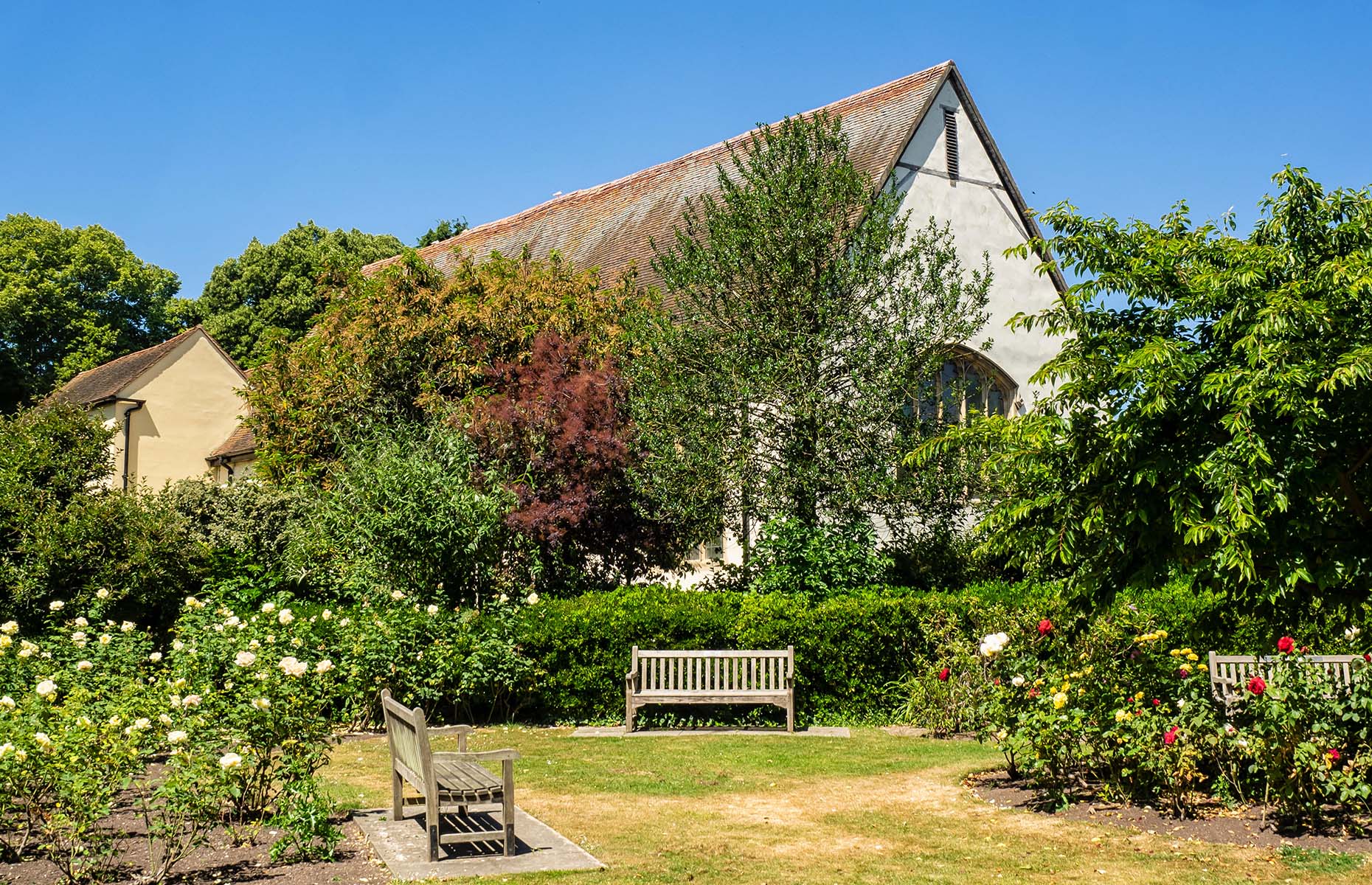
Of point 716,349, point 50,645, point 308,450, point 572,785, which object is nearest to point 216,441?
point 308,450

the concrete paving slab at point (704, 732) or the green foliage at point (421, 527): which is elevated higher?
the green foliage at point (421, 527)

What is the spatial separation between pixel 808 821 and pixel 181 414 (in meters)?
32.5

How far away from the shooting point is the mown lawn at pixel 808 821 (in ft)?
24.0

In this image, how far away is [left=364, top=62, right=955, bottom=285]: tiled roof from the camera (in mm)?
23195

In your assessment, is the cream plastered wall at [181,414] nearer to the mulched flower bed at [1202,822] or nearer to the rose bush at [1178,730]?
the rose bush at [1178,730]

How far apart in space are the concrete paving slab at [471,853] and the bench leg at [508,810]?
6cm

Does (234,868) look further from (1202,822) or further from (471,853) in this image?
(1202,822)

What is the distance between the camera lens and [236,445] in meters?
34.6

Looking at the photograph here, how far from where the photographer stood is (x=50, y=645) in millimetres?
11594

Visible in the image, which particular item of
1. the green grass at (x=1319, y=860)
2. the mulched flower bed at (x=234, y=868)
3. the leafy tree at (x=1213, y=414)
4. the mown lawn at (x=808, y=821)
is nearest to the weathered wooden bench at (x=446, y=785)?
the mulched flower bed at (x=234, y=868)

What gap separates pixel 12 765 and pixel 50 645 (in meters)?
5.08

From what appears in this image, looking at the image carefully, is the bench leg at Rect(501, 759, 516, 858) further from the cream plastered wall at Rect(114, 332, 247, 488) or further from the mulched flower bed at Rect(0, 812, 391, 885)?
the cream plastered wall at Rect(114, 332, 247, 488)

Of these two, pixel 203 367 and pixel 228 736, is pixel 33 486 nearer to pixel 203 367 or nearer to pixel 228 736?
pixel 228 736

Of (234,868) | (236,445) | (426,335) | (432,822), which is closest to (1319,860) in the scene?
(432,822)
